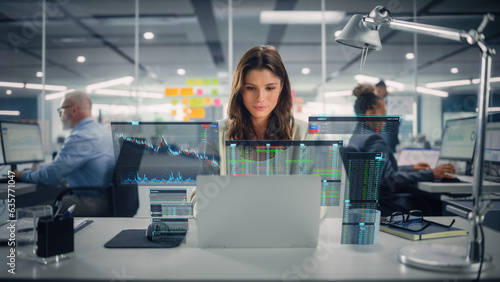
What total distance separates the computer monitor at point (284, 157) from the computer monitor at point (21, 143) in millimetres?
2830

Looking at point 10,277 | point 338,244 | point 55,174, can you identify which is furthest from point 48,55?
point 338,244

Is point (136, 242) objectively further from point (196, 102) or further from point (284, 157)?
point (196, 102)

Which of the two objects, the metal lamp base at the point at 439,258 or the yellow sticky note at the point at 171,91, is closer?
the metal lamp base at the point at 439,258

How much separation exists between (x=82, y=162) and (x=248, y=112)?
186cm

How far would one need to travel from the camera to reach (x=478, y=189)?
1079 mm

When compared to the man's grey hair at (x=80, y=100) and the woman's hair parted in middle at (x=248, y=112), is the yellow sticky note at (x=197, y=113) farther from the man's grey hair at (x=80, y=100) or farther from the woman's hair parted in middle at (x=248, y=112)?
the woman's hair parted in middle at (x=248, y=112)

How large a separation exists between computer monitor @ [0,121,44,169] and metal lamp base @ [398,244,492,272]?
3.36 meters

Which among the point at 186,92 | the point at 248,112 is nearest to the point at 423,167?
the point at 248,112

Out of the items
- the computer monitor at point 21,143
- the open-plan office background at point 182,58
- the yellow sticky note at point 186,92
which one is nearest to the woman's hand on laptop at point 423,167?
the open-plan office background at point 182,58

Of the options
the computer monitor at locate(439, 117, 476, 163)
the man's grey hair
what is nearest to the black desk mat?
the man's grey hair

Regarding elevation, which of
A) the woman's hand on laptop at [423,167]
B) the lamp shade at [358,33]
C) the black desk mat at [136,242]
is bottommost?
the black desk mat at [136,242]

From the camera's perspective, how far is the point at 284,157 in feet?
4.06

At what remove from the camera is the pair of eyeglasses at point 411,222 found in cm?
140

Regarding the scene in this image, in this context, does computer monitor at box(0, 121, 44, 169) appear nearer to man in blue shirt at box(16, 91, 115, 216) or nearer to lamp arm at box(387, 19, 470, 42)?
man in blue shirt at box(16, 91, 115, 216)
